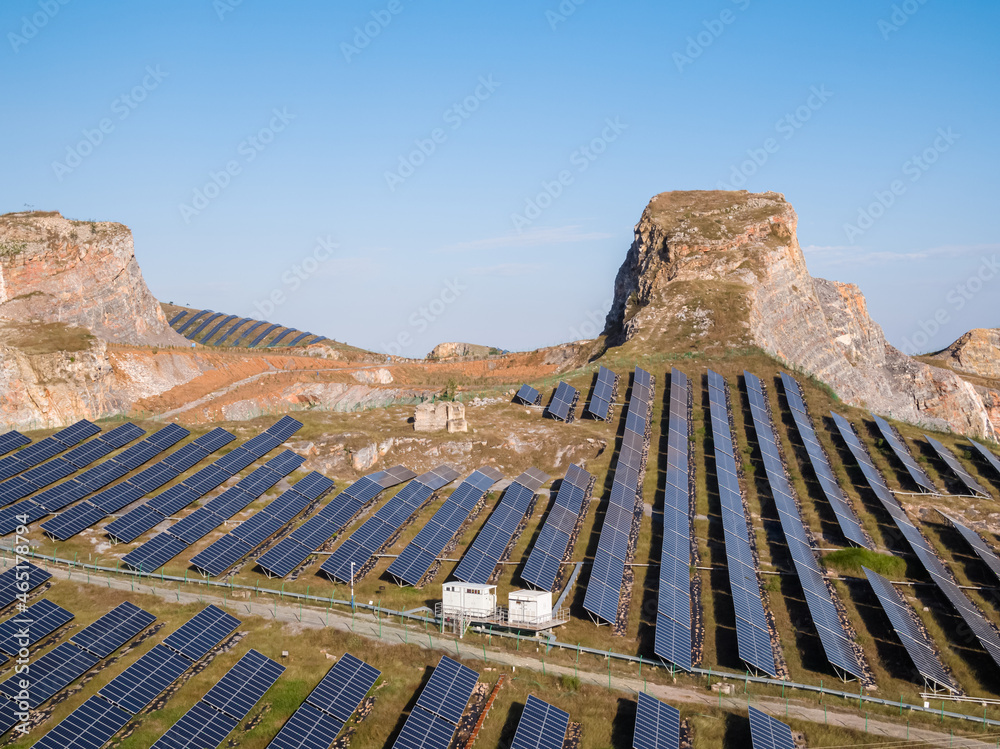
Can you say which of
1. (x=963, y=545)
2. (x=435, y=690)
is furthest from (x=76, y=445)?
(x=963, y=545)

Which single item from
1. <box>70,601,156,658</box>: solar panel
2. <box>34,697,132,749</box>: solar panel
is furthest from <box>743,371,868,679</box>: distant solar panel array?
<box>70,601,156,658</box>: solar panel

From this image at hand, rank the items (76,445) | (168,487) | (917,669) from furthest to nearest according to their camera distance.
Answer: (76,445)
(168,487)
(917,669)

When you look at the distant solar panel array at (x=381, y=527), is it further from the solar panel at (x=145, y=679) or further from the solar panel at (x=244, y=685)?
the solar panel at (x=145, y=679)

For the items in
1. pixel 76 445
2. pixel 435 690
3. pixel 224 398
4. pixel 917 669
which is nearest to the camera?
pixel 435 690

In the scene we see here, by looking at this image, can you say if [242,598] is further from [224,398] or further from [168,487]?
[224,398]

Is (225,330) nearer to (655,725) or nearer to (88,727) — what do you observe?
(88,727)

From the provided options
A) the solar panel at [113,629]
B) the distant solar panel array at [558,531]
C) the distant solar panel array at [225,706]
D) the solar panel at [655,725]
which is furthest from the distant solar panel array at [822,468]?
the solar panel at [113,629]
